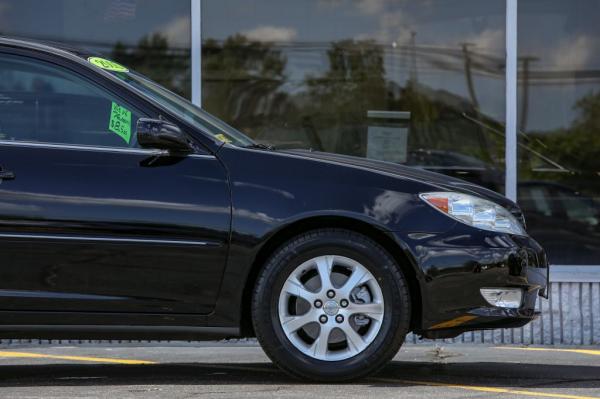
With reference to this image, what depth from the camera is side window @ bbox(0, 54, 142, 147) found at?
6.18 metres

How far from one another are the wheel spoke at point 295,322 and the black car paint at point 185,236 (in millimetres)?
228

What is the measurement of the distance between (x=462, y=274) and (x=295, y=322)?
789 mm

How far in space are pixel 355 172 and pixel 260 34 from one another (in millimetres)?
4279

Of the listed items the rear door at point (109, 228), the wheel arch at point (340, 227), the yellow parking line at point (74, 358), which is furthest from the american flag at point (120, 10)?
the wheel arch at point (340, 227)

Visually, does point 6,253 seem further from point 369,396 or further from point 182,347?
point 182,347

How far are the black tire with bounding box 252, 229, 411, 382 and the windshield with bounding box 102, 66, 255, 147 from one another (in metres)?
0.67

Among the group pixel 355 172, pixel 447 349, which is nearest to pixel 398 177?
pixel 355 172

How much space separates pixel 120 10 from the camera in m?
10.2

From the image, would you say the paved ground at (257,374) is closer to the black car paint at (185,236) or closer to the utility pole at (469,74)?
the black car paint at (185,236)

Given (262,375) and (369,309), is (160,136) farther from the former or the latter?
(262,375)

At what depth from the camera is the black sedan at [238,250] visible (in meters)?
5.99

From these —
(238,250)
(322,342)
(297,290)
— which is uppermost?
(238,250)

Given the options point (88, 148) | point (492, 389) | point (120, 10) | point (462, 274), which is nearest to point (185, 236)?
point (88, 148)

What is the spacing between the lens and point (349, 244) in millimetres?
6039
